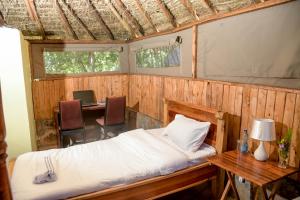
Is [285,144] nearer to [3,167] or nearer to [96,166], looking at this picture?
[96,166]

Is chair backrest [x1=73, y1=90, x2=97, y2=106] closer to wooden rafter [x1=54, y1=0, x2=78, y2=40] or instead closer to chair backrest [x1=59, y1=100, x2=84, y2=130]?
chair backrest [x1=59, y1=100, x2=84, y2=130]

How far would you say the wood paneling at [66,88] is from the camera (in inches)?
176

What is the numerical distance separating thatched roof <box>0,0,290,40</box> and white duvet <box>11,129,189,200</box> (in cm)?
184

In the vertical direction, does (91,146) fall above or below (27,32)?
below

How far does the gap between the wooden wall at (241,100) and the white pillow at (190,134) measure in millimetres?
317

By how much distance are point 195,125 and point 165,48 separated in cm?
168

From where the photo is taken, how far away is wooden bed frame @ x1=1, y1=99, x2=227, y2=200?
2.08 meters

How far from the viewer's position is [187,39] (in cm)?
328

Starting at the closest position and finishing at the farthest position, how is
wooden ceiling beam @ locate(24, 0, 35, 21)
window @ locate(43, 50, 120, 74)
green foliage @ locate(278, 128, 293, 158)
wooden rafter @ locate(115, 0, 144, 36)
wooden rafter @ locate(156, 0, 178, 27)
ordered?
1. green foliage @ locate(278, 128, 293, 158)
2. wooden rafter @ locate(156, 0, 178, 27)
3. wooden ceiling beam @ locate(24, 0, 35, 21)
4. wooden rafter @ locate(115, 0, 144, 36)
5. window @ locate(43, 50, 120, 74)

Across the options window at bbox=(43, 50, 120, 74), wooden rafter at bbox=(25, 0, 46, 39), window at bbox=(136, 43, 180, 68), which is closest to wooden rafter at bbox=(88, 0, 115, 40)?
window at bbox=(43, 50, 120, 74)

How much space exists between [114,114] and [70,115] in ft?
2.54

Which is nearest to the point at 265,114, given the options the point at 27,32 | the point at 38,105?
the point at 38,105

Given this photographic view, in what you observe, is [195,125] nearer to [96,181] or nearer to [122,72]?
[96,181]

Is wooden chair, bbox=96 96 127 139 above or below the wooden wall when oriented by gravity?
below
